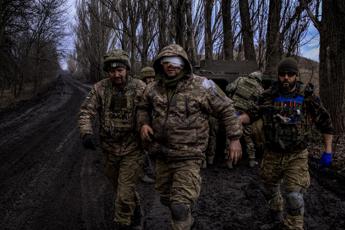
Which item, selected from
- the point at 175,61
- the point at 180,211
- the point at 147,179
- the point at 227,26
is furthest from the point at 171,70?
the point at 227,26

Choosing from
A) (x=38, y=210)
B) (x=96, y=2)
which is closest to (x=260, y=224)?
(x=38, y=210)

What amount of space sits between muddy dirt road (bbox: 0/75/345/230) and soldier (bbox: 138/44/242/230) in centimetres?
108

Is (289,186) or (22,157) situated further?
(22,157)

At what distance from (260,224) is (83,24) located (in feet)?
117

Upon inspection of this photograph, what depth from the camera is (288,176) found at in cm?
400

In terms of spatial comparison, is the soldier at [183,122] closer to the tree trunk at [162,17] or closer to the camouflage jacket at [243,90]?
the camouflage jacket at [243,90]

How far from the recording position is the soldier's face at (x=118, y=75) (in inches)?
162

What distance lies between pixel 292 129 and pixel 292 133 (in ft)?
0.13

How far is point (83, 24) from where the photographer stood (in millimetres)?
37531

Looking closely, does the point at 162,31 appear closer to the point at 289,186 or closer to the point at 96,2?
the point at 289,186

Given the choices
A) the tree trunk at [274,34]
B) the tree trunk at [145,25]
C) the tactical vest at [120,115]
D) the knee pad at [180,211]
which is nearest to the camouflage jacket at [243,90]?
the tactical vest at [120,115]

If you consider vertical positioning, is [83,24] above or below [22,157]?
above

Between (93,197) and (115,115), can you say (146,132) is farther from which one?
(93,197)

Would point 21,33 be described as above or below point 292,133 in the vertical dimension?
above
